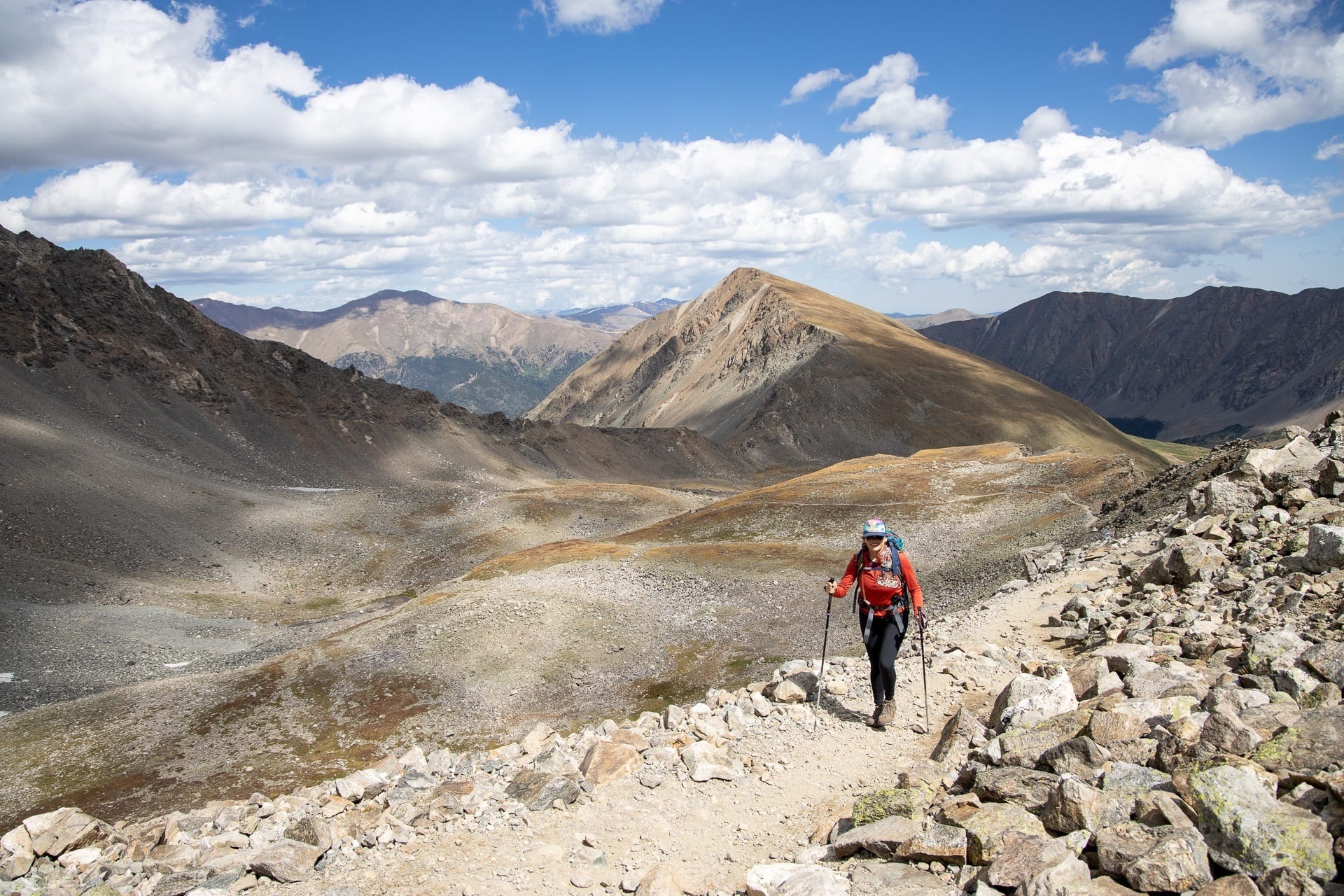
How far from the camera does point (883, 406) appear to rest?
172m

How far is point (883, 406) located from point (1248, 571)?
157241 millimetres

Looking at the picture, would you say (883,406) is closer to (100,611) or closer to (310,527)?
(310,527)

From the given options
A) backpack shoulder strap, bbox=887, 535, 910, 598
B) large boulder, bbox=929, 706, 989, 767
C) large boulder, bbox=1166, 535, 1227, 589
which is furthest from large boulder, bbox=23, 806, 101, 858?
large boulder, bbox=1166, 535, 1227, 589

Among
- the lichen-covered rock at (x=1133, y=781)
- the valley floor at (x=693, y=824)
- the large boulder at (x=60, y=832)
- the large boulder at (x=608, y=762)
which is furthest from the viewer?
the large boulder at (x=60, y=832)

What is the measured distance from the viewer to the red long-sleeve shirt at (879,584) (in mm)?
15438

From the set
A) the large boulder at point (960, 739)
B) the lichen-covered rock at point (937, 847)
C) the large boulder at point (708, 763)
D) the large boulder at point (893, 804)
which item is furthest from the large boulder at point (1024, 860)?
the large boulder at point (708, 763)

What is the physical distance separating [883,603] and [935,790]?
4.54m

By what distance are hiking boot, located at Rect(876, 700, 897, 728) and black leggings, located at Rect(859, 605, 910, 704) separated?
104 millimetres

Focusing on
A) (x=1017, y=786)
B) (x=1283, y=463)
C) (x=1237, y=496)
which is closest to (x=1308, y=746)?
(x=1017, y=786)

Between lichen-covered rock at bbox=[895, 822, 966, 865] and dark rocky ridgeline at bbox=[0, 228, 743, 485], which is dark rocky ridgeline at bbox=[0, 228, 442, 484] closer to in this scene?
dark rocky ridgeline at bbox=[0, 228, 743, 485]

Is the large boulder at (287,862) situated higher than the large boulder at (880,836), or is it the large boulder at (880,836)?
the large boulder at (880,836)

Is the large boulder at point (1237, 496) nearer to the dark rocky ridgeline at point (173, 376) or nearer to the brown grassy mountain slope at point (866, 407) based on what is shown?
the dark rocky ridgeline at point (173, 376)

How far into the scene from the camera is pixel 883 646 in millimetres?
15445

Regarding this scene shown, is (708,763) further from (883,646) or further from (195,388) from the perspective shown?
(195,388)
